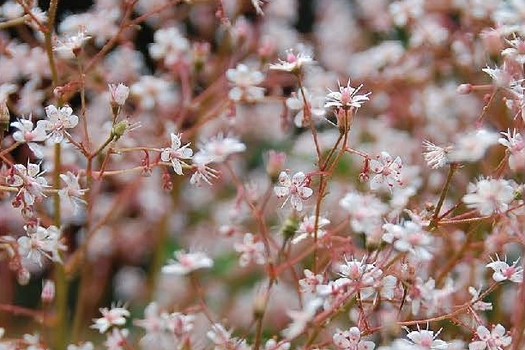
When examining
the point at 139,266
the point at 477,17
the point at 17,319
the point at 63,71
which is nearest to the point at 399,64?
the point at 477,17

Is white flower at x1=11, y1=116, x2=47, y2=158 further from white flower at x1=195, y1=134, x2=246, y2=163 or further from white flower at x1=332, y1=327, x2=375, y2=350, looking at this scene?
white flower at x1=332, y1=327, x2=375, y2=350

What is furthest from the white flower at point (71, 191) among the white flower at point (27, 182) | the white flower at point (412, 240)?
the white flower at point (412, 240)

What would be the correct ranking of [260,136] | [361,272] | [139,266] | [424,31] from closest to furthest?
[361,272], [424,31], [260,136], [139,266]

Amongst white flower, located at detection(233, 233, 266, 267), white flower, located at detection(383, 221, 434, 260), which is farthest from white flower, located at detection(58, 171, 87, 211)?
white flower, located at detection(383, 221, 434, 260)

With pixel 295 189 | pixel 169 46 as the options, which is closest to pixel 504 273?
pixel 295 189

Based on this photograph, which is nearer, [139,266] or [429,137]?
[429,137]

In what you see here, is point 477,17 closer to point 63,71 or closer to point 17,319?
point 63,71

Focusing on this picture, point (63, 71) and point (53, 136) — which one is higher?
point (53, 136)
